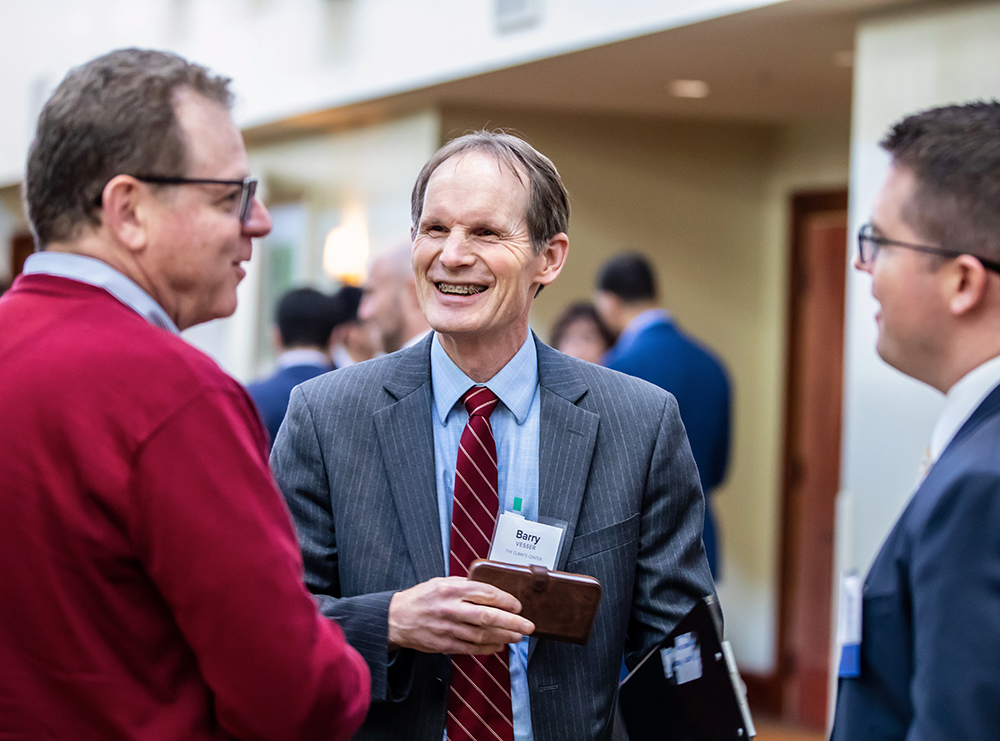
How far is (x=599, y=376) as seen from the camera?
79.2 inches

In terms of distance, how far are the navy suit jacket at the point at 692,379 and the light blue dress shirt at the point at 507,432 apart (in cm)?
324

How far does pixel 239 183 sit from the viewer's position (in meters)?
1.34

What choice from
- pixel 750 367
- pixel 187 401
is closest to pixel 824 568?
pixel 750 367

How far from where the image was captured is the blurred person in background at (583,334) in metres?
5.81

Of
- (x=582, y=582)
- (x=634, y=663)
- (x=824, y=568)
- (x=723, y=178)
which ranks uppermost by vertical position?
(x=723, y=178)

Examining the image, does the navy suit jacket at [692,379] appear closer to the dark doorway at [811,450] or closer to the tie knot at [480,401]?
the dark doorway at [811,450]

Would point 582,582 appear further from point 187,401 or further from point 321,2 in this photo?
point 321,2

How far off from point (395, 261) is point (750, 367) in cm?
352

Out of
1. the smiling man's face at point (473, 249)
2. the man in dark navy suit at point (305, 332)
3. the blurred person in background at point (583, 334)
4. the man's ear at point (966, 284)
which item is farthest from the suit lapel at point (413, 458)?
the blurred person in background at point (583, 334)

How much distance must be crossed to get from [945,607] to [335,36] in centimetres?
596

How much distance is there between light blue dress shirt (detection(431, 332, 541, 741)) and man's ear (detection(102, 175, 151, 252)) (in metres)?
0.74

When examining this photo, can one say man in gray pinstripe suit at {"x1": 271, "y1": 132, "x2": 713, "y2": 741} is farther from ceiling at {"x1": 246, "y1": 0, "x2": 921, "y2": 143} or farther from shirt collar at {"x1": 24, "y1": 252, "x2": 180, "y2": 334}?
ceiling at {"x1": 246, "y1": 0, "x2": 921, "y2": 143}

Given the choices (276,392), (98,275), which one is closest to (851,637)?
(98,275)

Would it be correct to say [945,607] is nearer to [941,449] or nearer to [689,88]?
[941,449]
